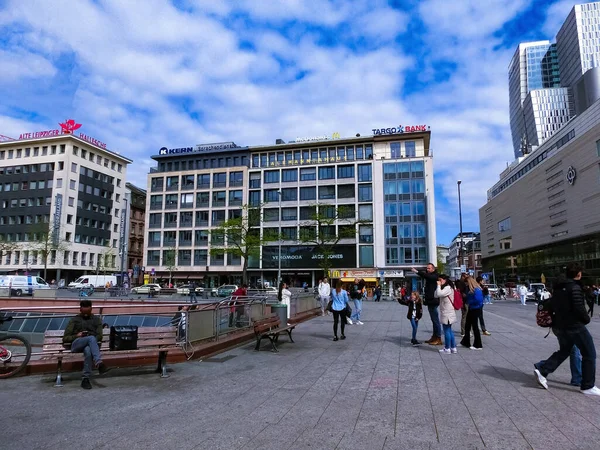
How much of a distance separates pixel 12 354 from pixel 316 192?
194 ft

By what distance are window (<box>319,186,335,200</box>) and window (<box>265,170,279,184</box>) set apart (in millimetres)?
7723

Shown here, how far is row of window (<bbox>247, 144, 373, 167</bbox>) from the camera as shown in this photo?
65.8m

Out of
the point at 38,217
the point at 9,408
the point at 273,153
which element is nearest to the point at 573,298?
the point at 9,408

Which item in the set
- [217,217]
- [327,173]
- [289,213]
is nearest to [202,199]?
[217,217]

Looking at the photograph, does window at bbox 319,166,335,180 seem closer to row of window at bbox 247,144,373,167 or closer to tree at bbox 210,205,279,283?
row of window at bbox 247,144,373,167

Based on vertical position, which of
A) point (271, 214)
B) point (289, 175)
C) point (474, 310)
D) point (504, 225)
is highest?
point (289, 175)

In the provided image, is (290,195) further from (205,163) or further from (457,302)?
(457,302)

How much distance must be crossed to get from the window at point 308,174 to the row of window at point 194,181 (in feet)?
33.5

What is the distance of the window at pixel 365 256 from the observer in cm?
6244

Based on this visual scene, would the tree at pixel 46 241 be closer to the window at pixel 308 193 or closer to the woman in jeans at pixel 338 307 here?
the window at pixel 308 193

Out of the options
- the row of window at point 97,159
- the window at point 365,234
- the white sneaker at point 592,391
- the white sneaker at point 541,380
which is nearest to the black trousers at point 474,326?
the white sneaker at point 541,380

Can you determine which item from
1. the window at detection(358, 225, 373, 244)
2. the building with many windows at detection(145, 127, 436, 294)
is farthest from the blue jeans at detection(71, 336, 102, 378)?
the window at detection(358, 225, 373, 244)

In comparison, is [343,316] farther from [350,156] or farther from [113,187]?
[113,187]

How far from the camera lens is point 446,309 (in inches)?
365
